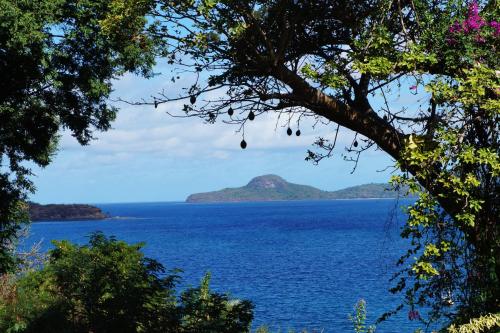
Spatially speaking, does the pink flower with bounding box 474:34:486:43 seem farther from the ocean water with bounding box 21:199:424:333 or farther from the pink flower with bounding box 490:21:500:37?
the ocean water with bounding box 21:199:424:333

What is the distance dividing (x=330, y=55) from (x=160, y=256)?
73.1 m

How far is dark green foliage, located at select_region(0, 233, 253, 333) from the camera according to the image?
10000 millimetres

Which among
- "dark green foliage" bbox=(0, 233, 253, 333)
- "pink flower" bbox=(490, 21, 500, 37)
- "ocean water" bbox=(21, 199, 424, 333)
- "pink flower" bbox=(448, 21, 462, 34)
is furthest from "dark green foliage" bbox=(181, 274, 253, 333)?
"pink flower" bbox=(490, 21, 500, 37)

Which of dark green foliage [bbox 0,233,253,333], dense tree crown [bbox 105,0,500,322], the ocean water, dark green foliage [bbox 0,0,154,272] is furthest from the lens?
the ocean water

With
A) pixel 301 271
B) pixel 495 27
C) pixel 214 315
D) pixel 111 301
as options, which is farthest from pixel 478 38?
pixel 301 271

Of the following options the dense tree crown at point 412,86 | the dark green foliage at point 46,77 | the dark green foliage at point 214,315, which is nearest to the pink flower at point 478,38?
the dense tree crown at point 412,86

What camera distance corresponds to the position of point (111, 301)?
35.9ft

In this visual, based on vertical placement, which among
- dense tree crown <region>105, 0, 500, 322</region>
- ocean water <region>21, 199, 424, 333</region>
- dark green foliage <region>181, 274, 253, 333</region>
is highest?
dense tree crown <region>105, 0, 500, 322</region>

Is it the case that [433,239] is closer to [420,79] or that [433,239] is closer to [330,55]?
[420,79]

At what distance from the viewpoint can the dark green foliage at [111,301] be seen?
32.8ft

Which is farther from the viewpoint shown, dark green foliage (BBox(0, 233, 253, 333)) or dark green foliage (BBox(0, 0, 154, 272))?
dark green foliage (BBox(0, 0, 154, 272))

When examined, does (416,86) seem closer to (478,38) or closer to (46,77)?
(478,38)

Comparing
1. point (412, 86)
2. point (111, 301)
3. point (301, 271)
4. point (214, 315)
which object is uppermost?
point (412, 86)

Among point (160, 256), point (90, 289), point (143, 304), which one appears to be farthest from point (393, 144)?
point (160, 256)
